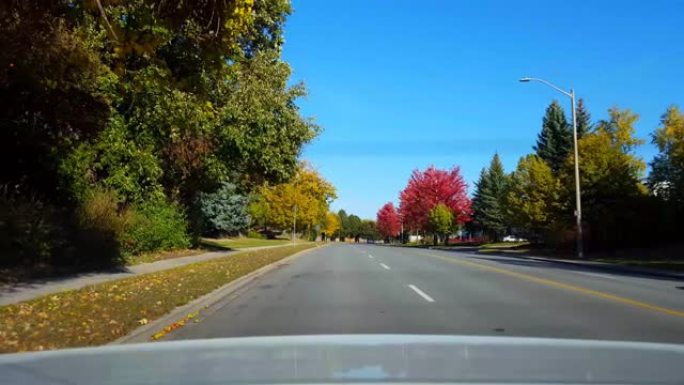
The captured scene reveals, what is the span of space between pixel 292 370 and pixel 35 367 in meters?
1.45

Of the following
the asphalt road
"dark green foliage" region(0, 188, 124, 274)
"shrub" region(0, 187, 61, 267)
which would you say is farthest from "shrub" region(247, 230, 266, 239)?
"shrub" region(0, 187, 61, 267)

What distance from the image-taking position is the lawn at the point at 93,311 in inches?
372

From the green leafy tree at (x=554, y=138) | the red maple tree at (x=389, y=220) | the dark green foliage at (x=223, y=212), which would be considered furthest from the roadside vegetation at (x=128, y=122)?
the red maple tree at (x=389, y=220)

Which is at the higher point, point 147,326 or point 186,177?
point 186,177

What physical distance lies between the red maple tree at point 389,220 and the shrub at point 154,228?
120m

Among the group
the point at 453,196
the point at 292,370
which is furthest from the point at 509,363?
the point at 453,196

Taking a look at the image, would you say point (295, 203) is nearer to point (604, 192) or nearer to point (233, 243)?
point (233, 243)

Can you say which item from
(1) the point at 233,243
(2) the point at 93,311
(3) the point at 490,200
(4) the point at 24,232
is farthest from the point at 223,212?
(2) the point at 93,311

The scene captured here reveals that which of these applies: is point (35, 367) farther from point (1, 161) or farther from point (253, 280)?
point (1, 161)

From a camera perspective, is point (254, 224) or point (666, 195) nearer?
point (666, 195)

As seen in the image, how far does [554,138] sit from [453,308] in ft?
192

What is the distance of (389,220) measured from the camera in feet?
516

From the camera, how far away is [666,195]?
47625 mm

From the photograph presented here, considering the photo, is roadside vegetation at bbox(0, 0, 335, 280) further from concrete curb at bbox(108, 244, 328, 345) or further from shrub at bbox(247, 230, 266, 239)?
shrub at bbox(247, 230, 266, 239)
